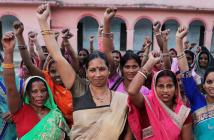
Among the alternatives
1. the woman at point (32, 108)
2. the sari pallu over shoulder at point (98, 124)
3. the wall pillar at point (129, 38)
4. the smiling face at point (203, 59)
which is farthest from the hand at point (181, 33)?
the wall pillar at point (129, 38)

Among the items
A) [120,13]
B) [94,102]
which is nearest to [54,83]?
[94,102]

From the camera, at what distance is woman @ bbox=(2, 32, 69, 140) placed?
2.66 m

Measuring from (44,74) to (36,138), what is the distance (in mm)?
865

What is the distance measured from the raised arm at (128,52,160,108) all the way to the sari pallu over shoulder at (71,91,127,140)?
6.9 inches

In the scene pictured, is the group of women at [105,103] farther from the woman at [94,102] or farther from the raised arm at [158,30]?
the raised arm at [158,30]

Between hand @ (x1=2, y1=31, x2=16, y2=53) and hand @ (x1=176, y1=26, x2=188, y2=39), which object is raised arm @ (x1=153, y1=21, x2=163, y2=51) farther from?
hand @ (x1=2, y1=31, x2=16, y2=53)

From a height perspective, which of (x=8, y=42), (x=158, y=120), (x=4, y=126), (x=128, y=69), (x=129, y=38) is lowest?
(x=4, y=126)

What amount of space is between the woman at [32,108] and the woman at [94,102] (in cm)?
28

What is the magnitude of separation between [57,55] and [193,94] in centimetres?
129

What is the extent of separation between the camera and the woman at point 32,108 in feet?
8.72

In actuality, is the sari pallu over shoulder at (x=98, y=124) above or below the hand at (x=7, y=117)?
above

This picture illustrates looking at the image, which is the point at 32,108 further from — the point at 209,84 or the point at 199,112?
the point at 209,84

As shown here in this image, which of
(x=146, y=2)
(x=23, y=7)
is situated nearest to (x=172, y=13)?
(x=146, y=2)

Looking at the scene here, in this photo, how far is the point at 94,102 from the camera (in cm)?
255
